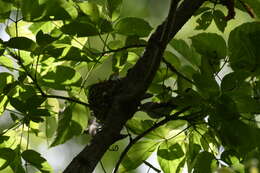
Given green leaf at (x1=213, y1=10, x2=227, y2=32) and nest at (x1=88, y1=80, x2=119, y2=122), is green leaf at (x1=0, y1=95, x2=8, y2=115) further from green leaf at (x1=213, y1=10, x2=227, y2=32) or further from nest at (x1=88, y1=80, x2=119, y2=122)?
green leaf at (x1=213, y1=10, x2=227, y2=32)

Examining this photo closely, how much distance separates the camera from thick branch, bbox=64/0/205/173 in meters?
0.75

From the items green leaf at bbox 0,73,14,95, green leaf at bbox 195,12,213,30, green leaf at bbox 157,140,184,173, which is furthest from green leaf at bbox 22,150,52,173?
green leaf at bbox 195,12,213,30

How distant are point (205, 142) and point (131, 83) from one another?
0.25 m

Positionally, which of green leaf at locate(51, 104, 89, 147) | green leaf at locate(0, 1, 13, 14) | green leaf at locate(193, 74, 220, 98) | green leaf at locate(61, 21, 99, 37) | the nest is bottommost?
green leaf at locate(51, 104, 89, 147)

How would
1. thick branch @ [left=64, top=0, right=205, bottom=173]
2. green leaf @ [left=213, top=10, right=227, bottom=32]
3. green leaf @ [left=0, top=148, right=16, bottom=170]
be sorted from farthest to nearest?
green leaf @ [left=213, top=10, right=227, bottom=32], green leaf @ [left=0, top=148, right=16, bottom=170], thick branch @ [left=64, top=0, right=205, bottom=173]

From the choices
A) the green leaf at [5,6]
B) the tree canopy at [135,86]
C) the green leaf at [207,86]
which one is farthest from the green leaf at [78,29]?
the green leaf at [207,86]

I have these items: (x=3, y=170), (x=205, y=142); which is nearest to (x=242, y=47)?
(x=205, y=142)

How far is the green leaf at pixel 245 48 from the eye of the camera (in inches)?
32.8

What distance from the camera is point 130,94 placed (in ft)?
2.70

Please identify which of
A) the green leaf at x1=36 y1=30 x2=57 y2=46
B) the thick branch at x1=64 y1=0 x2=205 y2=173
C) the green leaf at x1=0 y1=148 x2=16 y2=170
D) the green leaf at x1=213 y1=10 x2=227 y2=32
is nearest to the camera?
the thick branch at x1=64 y1=0 x2=205 y2=173

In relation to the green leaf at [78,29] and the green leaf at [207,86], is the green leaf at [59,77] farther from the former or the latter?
the green leaf at [207,86]

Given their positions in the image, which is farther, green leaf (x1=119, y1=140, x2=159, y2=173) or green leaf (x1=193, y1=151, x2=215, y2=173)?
green leaf (x1=119, y1=140, x2=159, y2=173)

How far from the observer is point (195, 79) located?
32.3 inches

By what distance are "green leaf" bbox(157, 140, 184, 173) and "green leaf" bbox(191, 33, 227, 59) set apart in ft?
0.70
